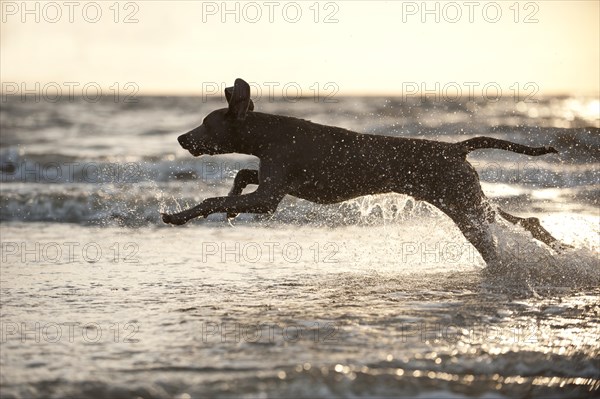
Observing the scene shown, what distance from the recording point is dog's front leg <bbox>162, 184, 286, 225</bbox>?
7730mm

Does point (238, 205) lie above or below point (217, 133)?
below

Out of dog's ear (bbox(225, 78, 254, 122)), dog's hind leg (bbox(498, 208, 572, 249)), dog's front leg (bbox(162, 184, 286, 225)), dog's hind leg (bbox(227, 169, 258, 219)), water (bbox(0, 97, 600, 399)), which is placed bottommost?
water (bbox(0, 97, 600, 399))

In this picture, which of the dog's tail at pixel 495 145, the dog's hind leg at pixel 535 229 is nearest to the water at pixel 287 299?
the dog's hind leg at pixel 535 229

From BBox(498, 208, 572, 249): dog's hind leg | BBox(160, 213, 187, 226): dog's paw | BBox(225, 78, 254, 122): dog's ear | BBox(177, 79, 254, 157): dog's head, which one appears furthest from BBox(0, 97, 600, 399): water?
BBox(225, 78, 254, 122): dog's ear

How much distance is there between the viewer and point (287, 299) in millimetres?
7699

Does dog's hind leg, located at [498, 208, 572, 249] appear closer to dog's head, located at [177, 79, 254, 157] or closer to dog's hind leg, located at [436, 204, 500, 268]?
dog's hind leg, located at [436, 204, 500, 268]

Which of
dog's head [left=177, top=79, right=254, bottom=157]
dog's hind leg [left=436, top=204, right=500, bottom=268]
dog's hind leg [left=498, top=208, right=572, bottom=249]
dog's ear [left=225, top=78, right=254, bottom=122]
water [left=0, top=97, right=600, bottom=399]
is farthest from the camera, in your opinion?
dog's hind leg [left=498, top=208, right=572, bottom=249]

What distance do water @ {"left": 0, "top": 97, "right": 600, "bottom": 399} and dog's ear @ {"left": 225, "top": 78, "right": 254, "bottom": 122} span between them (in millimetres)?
1425

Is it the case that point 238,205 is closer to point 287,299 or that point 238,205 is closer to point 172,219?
point 172,219

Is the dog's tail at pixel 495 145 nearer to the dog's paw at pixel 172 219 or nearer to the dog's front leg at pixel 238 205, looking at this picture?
the dog's front leg at pixel 238 205

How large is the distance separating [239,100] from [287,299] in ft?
5.30

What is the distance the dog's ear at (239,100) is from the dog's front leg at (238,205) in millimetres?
610

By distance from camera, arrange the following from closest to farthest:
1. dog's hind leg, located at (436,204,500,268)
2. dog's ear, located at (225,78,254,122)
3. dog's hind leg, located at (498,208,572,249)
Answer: dog's ear, located at (225,78,254,122) → dog's hind leg, located at (436,204,500,268) → dog's hind leg, located at (498,208,572,249)

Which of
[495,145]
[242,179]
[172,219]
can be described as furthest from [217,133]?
[495,145]
